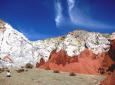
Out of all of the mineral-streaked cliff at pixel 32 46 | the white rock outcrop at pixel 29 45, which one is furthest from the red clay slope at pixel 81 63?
the white rock outcrop at pixel 29 45

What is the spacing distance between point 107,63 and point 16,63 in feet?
87.7

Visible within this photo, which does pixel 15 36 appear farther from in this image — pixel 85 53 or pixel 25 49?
pixel 85 53

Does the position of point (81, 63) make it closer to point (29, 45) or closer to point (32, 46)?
point (29, 45)

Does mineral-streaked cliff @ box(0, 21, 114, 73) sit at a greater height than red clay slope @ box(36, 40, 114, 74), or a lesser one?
greater

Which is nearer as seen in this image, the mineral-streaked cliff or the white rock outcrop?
the mineral-streaked cliff

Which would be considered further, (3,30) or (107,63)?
(3,30)

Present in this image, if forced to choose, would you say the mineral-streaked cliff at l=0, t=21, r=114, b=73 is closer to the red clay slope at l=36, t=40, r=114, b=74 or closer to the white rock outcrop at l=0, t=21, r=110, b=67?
the white rock outcrop at l=0, t=21, r=110, b=67

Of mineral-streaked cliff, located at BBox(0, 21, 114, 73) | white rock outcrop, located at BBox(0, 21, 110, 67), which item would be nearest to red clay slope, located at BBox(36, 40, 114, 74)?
mineral-streaked cliff, located at BBox(0, 21, 114, 73)

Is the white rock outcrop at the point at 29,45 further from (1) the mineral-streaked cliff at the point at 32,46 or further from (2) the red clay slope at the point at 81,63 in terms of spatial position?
(2) the red clay slope at the point at 81,63

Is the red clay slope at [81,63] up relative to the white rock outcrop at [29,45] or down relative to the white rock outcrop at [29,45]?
down

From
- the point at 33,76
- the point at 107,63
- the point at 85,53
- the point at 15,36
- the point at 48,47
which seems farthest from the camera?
the point at 48,47

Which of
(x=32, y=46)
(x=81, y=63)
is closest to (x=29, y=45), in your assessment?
(x=32, y=46)

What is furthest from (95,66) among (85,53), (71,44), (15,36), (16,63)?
(15,36)

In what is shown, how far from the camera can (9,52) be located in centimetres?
8031
